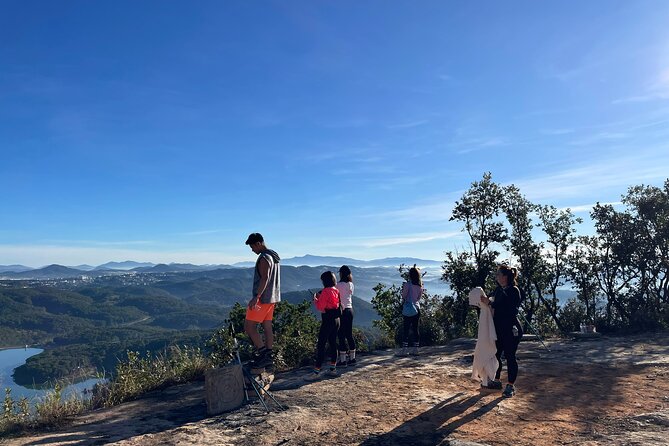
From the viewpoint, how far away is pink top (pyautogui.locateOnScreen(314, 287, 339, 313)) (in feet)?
26.1

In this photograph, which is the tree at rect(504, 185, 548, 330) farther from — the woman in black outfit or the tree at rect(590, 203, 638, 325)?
the woman in black outfit

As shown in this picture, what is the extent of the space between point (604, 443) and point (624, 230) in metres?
16.6

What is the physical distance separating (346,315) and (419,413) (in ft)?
9.75

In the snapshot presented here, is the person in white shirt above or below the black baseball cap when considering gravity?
below

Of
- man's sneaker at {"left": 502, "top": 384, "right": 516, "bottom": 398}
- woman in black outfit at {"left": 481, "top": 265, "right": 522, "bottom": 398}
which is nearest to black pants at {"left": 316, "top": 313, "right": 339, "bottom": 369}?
woman in black outfit at {"left": 481, "top": 265, "right": 522, "bottom": 398}

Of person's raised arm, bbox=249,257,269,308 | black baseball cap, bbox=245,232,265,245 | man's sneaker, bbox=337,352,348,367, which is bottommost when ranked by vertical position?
man's sneaker, bbox=337,352,348,367

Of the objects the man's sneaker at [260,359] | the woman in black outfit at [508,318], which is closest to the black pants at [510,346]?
the woman in black outfit at [508,318]

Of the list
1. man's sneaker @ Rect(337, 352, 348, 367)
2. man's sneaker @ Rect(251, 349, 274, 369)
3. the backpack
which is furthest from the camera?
the backpack

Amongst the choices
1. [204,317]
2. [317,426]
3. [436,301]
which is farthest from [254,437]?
[204,317]

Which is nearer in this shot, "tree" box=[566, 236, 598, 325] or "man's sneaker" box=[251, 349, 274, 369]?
"man's sneaker" box=[251, 349, 274, 369]

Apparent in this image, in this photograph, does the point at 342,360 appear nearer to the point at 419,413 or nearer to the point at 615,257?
the point at 419,413

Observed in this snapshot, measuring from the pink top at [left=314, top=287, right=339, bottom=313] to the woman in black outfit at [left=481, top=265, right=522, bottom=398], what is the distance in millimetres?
2746

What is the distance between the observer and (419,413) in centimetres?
593

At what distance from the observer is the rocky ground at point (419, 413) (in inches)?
200
